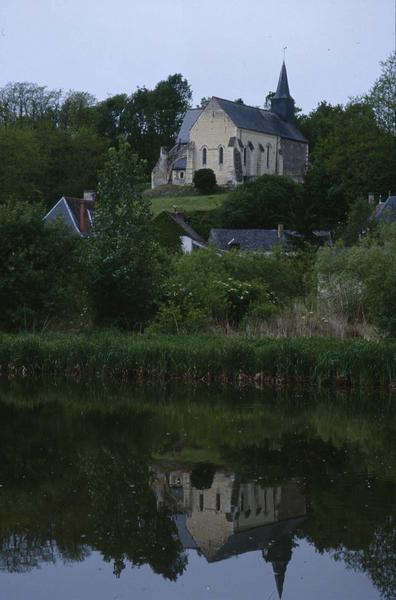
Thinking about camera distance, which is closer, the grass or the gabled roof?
the gabled roof

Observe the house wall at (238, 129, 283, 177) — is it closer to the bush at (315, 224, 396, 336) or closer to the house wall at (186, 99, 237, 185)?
the house wall at (186, 99, 237, 185)

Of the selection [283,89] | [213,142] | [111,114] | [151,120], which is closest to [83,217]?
[213,142]

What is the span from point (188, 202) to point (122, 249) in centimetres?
3663

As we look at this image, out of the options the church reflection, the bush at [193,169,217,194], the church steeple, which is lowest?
the church reflection

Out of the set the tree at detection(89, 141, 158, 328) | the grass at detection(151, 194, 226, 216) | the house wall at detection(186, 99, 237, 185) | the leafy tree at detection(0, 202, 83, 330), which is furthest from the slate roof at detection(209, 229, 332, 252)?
the house wall at detection(186, 99, 237, 185)

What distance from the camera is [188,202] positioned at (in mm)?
59094

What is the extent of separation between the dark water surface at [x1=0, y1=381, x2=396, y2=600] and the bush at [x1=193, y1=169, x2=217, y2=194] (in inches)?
1900

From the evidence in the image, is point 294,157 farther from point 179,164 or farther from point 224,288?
point 224,288

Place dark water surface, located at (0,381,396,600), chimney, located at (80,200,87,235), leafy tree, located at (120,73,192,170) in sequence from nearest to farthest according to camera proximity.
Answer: dark water surface, located at (0,381,396,600) → chimney, located at (80,200,87,235) → leafy tree, located at (120,73,192,170)

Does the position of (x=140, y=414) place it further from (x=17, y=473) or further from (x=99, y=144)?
(x=99, y=144)

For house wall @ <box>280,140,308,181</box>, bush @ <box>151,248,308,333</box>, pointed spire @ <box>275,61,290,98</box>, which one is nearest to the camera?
bush @ <box>151,248,308,333</box>

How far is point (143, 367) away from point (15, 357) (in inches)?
117

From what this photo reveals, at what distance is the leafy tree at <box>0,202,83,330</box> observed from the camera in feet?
73.7

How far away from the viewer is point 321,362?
17.7 m
